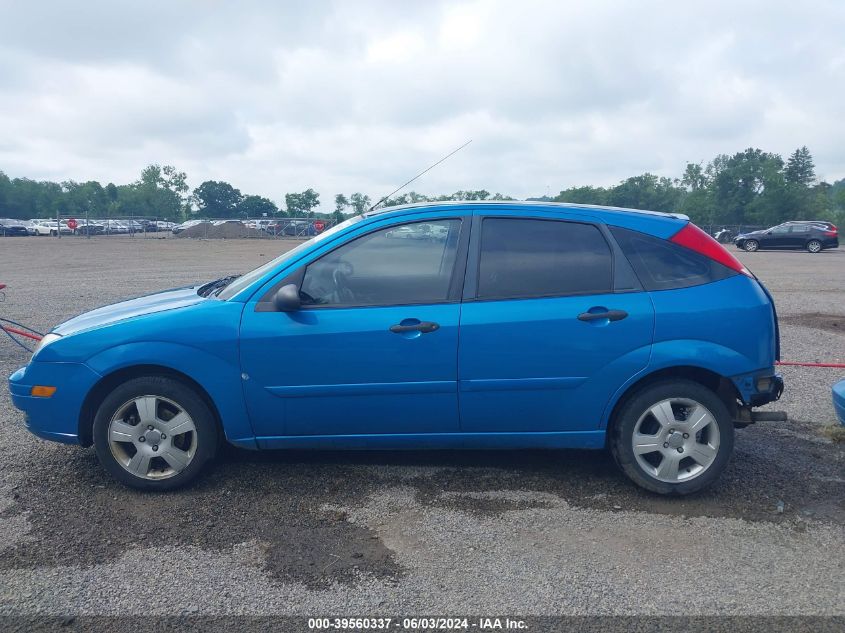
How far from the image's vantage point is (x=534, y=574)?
137 inches

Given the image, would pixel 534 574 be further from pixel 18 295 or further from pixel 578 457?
pixel 18 295

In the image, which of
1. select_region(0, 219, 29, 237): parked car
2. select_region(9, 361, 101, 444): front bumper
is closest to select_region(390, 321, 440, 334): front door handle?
select_region(9, 361, 101, 444): front bumper

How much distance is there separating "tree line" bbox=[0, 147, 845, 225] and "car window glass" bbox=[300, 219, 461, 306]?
817mm

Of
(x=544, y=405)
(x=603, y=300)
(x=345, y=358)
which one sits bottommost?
(x=544, y=405)

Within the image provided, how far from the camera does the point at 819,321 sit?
11.2 metres

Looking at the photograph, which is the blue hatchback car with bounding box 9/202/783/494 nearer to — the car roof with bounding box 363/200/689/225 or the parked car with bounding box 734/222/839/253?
the car roof with bounding box 363/200/689/225

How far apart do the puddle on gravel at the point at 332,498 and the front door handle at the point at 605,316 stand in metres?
1.07

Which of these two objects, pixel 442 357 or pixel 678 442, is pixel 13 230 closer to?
pixel 442 357

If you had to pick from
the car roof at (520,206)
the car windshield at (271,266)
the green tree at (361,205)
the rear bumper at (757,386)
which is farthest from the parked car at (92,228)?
the rear bumper at (757,386)

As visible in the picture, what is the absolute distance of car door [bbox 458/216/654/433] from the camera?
425 cm

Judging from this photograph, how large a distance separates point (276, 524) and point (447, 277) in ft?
5.65

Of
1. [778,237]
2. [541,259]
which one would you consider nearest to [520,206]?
[541,259]

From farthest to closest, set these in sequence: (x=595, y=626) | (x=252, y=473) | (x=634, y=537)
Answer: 1. (x=252, y=473)
2. (x=634, y=537)
3. (x=595, y=626)

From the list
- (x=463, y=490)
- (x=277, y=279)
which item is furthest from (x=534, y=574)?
(x=277, y=279)
